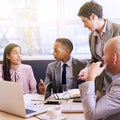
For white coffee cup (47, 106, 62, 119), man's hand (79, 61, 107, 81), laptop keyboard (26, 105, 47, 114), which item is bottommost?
laptop keyboard (26, 105, 47, 114)

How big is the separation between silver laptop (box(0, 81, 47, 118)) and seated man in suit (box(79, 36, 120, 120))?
1.51 feet

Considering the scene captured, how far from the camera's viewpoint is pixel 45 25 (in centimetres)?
413

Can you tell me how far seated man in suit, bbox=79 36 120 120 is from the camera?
1365mm

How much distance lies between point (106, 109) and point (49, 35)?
2875 mm

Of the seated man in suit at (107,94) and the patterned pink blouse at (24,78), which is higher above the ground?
the seated man in suit at (107,94)

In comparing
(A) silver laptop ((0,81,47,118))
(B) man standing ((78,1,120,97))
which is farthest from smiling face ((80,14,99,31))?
(A) silver laptop ((0,81,47,118))

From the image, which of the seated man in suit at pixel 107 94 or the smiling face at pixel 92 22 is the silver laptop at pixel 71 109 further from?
the smiling face at pixel 92 22

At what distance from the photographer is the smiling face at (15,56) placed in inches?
122

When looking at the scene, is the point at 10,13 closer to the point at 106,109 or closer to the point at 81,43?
the point at 81,43

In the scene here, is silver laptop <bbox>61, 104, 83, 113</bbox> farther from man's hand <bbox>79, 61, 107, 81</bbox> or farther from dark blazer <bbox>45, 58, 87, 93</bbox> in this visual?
dark blazer <bbox>45, 58, 87, 93</bbox>

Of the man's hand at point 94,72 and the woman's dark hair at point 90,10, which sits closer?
the man's hand at point 94,72

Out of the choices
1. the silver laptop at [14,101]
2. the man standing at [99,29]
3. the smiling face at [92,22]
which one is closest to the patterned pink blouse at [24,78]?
the man standing at [99,29]

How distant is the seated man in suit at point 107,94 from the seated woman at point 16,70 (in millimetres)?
1651

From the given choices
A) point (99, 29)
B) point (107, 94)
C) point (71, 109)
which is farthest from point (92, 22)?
point (107, 94)
